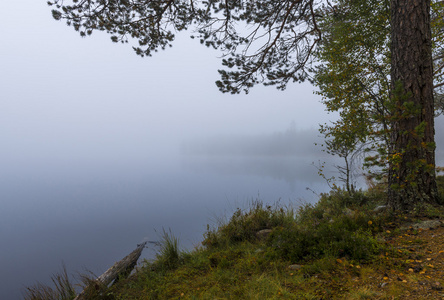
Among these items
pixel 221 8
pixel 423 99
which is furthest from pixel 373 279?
pixel 221 8

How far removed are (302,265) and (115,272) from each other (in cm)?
376

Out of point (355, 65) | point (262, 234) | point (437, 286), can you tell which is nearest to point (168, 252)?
point (262, 234)

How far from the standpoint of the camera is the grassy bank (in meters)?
2.31

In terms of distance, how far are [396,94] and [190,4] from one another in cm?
624

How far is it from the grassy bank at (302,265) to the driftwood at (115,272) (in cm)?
16

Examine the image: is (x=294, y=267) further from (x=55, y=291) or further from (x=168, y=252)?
(x=55, y=291)

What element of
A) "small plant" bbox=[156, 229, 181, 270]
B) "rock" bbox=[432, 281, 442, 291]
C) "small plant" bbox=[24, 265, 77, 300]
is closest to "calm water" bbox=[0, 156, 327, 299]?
"small plant" bbox=[156, 229, 181, 270]

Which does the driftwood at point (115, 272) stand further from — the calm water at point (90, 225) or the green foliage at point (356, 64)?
the green foliage at point (356, 64)

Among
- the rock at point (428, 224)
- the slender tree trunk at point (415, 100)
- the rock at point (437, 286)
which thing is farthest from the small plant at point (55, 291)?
the slender tree trunk at point (415, 100)

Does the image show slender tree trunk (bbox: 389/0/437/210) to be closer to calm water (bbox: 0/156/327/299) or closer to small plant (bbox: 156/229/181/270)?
calm water (bbox: 0/156/327/299)

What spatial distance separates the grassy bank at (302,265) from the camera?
2.31 metres

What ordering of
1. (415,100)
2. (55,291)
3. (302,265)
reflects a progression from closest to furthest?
1. (302,265)
2. (415,100)
3. (55,291)

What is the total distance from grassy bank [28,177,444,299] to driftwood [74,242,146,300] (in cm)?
16

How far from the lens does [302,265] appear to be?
2902mm
